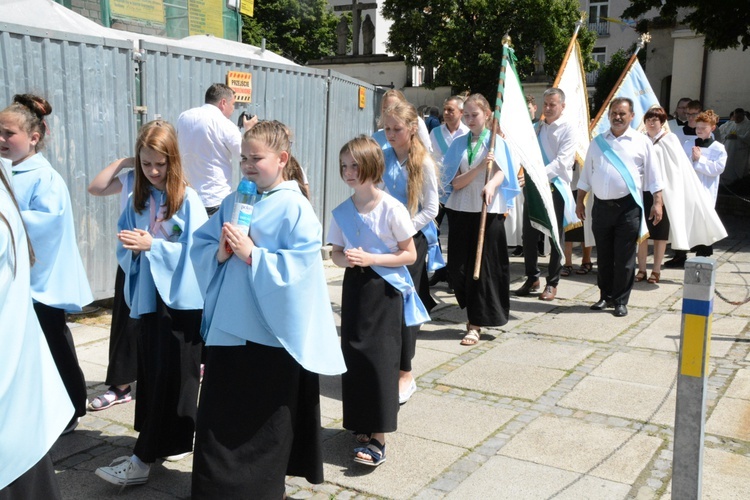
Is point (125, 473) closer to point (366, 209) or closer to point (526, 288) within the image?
point (366, 209)

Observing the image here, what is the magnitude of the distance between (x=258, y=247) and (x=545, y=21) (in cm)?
2167

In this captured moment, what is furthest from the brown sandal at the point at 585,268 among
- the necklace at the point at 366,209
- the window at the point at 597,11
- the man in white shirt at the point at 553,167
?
the window at the point at 597,11

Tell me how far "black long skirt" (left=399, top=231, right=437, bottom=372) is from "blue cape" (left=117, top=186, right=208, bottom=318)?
1.29 m

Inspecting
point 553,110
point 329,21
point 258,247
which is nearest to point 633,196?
point 553,110

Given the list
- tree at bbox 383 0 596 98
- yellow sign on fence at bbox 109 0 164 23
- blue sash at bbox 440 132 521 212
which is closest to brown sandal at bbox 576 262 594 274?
blue sash at bbox 440 132 521 212

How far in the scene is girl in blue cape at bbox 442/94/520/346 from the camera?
19.9ft

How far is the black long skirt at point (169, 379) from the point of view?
12.0 ft

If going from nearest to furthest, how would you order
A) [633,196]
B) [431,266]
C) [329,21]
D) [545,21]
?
[431,266]
[633,196]
[545,21]
[329,21]

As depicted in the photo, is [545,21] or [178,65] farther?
[545,21]

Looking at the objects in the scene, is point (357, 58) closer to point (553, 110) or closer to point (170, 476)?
point (553, 110)

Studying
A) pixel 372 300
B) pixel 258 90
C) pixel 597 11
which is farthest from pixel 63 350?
pixel 597 11

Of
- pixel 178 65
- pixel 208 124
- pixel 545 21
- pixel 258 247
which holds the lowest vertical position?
pixel 258 247

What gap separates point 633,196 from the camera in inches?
277

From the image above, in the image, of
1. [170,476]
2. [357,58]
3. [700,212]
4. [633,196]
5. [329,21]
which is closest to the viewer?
[170,476]
